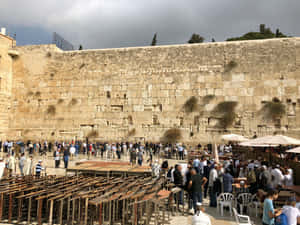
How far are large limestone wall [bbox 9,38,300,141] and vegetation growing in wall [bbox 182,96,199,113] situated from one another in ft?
0.78

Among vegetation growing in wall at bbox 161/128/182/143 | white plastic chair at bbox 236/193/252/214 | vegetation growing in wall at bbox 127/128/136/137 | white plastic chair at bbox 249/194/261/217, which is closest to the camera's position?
white plastic chair at bbox 249/194/261/217

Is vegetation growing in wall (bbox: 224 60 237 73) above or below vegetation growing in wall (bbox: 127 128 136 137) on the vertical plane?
above

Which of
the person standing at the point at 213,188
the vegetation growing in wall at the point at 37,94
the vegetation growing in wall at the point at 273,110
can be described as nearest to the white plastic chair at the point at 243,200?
the person standing at the point at 213,188

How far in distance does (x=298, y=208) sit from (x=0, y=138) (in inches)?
701

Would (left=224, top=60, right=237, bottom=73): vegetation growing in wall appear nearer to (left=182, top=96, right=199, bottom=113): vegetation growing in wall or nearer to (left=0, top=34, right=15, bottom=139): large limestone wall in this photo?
(left=182, top=96, right=199, bottom=113): vegetation growing in wall

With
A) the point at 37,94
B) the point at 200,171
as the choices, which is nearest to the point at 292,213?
the point at 200,171

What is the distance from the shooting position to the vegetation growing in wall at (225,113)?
49.2 ft

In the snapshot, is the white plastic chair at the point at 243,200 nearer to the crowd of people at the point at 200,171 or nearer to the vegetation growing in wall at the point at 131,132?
the crowd of people at the point at 200,171

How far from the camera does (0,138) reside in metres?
17.2

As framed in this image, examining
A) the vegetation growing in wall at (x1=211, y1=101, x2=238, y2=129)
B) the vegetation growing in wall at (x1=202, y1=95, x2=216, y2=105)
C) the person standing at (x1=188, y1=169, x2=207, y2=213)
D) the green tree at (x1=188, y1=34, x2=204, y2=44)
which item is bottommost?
the person standing at (x1=188, y1=169, x2=207, y2=213)

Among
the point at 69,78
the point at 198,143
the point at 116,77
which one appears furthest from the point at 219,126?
the point at 69,78

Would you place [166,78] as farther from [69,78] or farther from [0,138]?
[0,138]

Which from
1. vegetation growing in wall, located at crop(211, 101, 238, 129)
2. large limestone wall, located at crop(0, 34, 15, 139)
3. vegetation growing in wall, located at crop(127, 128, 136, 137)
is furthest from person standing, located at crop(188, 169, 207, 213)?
large limestone wall, located at crop(0, 34, 15, 139)

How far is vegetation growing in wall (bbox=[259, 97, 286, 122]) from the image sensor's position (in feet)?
47.3
